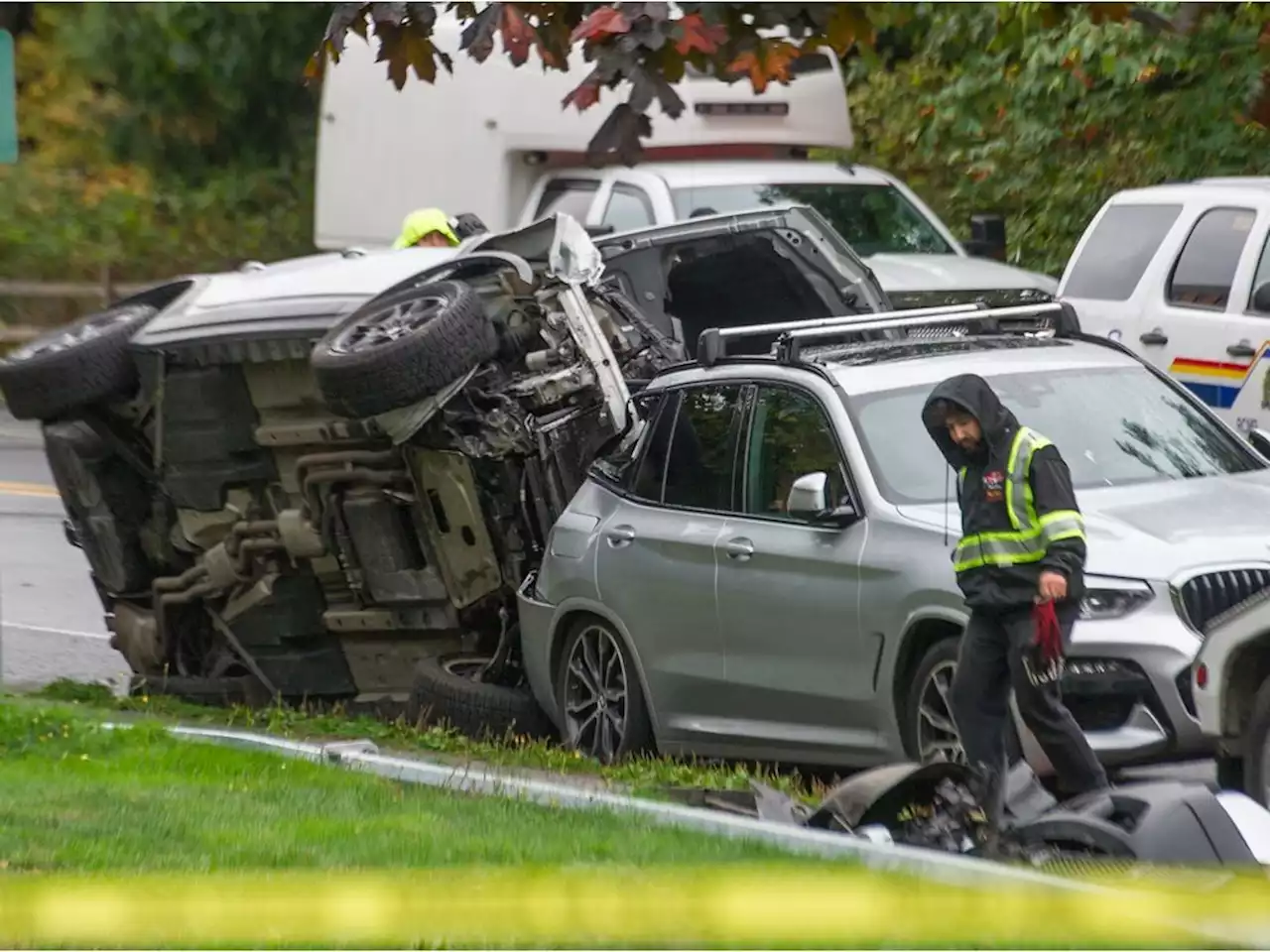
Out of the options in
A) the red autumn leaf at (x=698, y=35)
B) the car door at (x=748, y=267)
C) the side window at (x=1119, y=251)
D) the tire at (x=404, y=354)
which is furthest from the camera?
the side window at (x=1119, y=251)

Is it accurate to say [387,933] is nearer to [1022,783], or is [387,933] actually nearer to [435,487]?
[1022,783]

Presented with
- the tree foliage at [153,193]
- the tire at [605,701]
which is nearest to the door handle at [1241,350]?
the tire at [605,701]

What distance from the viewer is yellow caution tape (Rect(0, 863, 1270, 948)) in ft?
19.3

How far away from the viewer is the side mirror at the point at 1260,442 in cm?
1019

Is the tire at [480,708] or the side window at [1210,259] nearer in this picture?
the tire at [480,708]

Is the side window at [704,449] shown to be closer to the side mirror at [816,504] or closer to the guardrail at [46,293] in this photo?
the side mirror at [816,504]

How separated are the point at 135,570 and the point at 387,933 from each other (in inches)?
273

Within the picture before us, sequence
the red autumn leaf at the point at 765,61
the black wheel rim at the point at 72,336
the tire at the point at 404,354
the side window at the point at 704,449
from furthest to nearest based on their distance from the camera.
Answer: the black wheel rim at the point at 72,336 < the tire at the point at 404,354 < the side window at the point at 704,449 < the red autumn leaf at the point at 765,61

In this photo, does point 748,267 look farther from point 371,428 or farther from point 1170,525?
point 1170,525

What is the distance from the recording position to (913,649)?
8.77m

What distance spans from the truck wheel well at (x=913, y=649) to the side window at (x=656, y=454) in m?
1.78

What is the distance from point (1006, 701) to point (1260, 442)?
2717 mm

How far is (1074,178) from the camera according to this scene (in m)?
19.9

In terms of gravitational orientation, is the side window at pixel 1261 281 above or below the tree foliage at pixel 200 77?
above
